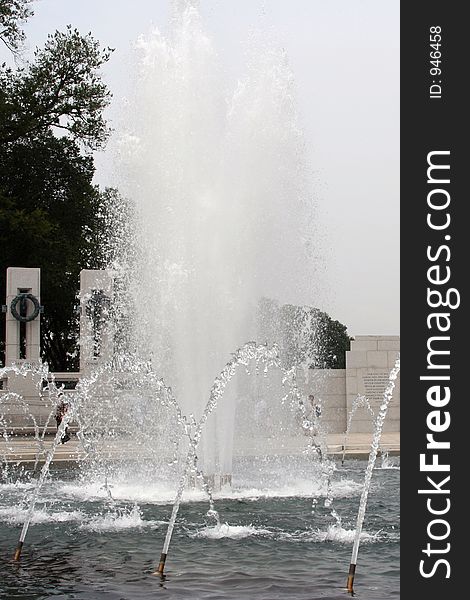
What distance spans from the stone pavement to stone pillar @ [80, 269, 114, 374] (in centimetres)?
323

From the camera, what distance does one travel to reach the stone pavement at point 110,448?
1869 cm

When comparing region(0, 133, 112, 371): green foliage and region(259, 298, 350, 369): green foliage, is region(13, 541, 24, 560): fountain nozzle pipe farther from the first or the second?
region(0, 133, 112, 371): green foliage

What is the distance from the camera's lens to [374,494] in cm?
1388

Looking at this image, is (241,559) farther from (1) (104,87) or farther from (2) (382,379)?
(1) (104,87)

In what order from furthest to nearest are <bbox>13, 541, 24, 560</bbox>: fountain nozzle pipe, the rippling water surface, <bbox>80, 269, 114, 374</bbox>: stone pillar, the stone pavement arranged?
<bbox>80, 269, 114, 374</bbox>: stone pillar, the stone pavement, <bbox>13, 541, 24, 560</bbox>: fountain nozzle pipe, the rippling water surface

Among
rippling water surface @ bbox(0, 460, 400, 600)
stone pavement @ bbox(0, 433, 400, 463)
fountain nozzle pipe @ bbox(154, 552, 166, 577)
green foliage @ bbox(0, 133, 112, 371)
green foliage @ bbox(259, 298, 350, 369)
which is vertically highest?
green foliage @ bbox(0, 133, 112, 371)

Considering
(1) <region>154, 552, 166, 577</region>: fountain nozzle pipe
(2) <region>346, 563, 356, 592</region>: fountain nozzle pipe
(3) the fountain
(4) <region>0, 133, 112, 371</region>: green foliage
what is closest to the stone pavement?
(3) the fountain

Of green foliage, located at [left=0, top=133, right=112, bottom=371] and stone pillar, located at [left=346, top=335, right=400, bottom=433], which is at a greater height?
green foliage, located at [left=0, top=133, right=112, bottom=371]

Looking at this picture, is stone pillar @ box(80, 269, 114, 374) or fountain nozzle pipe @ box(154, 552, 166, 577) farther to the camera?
stone pillar @ box(80, 269, 114, 374)

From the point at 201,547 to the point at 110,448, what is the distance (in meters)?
11.6

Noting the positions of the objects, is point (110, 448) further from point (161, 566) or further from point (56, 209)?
point (56, 209)

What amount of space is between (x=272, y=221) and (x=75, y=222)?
25097 mm

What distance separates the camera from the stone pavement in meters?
18.7

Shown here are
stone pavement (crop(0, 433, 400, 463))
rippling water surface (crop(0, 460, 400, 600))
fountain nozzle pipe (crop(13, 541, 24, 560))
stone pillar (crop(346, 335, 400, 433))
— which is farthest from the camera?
stone pillar (crop(346, 335, 400, 433))
